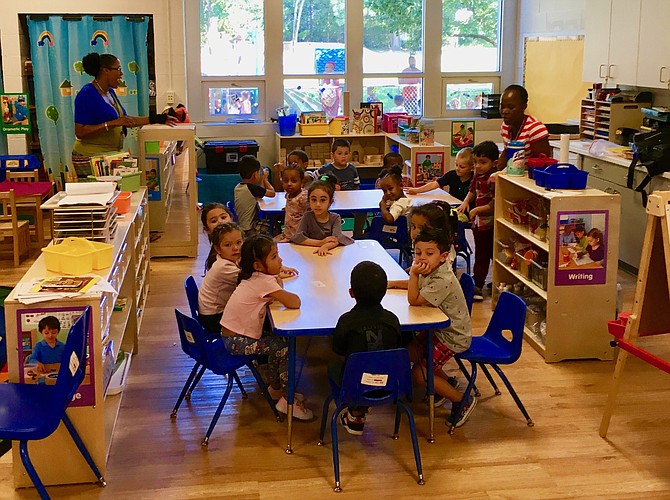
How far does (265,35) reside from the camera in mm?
9602

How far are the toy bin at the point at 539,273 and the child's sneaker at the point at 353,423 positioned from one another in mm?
1707

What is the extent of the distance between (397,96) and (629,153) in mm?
3784

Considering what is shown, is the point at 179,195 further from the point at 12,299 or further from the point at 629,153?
the point at 12,299

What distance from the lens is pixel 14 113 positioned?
8.41 m

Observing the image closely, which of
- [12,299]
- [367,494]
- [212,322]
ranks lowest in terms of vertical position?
[367,494]

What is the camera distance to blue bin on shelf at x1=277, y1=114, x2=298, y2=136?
9156mm

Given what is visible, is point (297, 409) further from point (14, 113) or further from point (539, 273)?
point (14, 113)

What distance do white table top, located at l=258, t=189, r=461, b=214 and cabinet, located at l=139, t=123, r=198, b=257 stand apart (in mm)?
1001

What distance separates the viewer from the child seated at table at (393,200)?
614 cm

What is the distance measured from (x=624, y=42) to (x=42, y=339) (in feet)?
18.6

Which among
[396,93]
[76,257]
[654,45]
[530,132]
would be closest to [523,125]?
[530,132]

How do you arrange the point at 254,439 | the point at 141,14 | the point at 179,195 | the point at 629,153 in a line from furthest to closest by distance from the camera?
the point at 141,14 → the point at 179,195 → the point at 629,153 → the point at 254,439

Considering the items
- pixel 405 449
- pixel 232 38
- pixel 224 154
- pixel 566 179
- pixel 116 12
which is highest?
pixel 116 12

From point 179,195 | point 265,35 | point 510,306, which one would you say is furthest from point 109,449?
point 265,35
